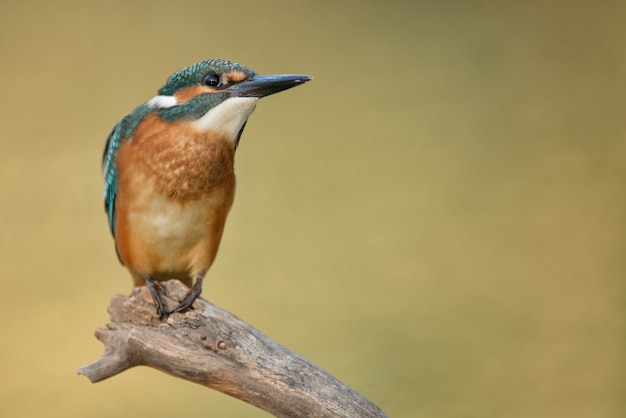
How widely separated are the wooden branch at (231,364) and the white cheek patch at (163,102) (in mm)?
540

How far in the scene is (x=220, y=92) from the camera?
1.88 meters

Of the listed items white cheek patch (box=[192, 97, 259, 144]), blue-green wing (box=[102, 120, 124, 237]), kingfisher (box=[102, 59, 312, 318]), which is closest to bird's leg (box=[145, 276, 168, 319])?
kingfisher (box=[102, 59, 312, 318])

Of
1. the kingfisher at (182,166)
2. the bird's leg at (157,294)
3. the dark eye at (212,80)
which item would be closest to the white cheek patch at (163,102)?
the kingfisher at (182,166)

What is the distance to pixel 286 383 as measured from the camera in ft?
6.17

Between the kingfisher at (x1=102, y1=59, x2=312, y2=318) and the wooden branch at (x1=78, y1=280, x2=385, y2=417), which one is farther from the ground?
the kingfisher at (x1=102, y1=59, x2=312, y2=318)

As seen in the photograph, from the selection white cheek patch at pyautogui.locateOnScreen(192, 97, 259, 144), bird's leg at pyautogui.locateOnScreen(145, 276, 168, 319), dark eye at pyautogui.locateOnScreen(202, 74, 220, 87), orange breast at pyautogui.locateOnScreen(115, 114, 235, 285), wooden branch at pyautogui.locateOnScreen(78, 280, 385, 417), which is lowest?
wooden branch at pyautogui.locateOnScreen(78, 280, 385, 417)

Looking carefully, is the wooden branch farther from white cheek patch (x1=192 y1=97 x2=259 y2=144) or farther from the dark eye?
the dark eye

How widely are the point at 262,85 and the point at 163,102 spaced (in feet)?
0.95

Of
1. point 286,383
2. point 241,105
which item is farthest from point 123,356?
point 241,105

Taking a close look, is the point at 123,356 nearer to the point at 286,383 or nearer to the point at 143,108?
the point at 286,383

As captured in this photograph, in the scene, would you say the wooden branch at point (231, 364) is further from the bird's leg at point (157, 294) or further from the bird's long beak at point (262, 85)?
the bird's long beak at point (262, 85)

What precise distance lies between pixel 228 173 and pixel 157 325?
0.44 meters

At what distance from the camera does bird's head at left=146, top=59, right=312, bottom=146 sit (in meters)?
1.87

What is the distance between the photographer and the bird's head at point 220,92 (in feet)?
6.14
